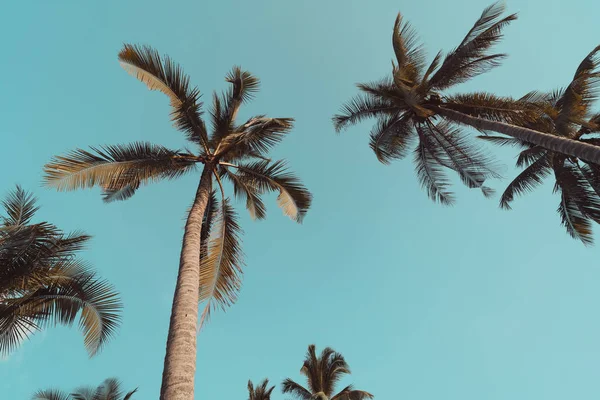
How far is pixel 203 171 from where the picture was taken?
10.5 metres

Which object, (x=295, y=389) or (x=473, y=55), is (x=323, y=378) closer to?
(x=295, y=389)

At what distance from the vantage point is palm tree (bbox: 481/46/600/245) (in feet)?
42.7

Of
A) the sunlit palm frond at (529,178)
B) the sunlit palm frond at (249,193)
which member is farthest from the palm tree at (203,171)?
the sunlit palm frond at (529,178)

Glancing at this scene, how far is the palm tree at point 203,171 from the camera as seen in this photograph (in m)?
9.02

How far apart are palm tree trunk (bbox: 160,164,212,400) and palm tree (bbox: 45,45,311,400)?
24 mm

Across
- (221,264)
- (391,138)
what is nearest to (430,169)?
(391,138)

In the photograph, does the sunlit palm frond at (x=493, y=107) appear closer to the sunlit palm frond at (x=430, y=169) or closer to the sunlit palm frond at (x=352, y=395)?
the sunlit palm frond at (x=430, y=169)

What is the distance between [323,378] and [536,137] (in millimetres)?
16595

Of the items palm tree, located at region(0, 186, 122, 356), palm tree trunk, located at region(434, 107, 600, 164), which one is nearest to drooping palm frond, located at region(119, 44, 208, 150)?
palm tree, located at region(0, 186, 122, 356)

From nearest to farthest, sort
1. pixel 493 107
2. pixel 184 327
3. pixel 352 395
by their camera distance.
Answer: pixel 184 327, pixel 493 107, pixel 352 395

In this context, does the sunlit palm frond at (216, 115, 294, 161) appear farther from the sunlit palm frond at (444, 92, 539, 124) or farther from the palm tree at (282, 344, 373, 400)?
the palm tree at (282, 344, 373, 400)

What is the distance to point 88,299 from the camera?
888 cm

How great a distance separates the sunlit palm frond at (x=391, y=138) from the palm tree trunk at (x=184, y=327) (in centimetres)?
878

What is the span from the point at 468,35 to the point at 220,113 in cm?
802
